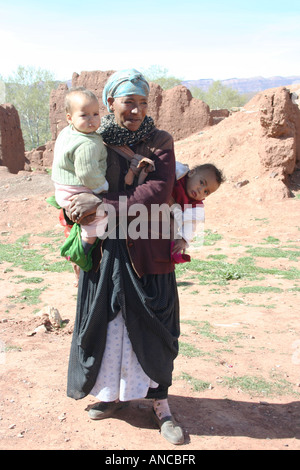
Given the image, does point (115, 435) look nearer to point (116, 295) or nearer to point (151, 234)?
point (116, 295)

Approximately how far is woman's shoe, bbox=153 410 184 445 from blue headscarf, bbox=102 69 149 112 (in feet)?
6.01

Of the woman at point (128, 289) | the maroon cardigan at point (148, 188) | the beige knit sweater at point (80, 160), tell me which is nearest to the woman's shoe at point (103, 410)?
the woman at point (128, 289)

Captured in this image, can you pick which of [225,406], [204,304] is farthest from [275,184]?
[225,406]

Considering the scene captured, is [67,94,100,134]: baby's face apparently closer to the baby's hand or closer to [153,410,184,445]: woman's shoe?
the baby's hand

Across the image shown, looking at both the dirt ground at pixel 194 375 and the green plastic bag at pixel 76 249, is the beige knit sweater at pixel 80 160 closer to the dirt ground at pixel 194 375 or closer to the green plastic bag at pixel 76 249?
the green plastic bag at pixel 76 249

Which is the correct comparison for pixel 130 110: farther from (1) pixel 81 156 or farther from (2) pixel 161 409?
(2) pixel 161 409

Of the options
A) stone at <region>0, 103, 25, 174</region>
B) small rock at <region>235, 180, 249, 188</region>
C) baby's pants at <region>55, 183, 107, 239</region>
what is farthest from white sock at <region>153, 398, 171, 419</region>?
stone at <region>0, 103, 25, 174</region>

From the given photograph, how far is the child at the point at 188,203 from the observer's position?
2709mm

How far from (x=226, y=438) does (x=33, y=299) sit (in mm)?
3769

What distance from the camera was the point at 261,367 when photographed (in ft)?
12.9

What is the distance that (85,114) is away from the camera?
7.93 ft

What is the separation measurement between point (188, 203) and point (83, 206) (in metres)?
0.68

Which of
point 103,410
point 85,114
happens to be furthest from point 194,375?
point 85,114

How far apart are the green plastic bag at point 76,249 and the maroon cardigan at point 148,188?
97mm
